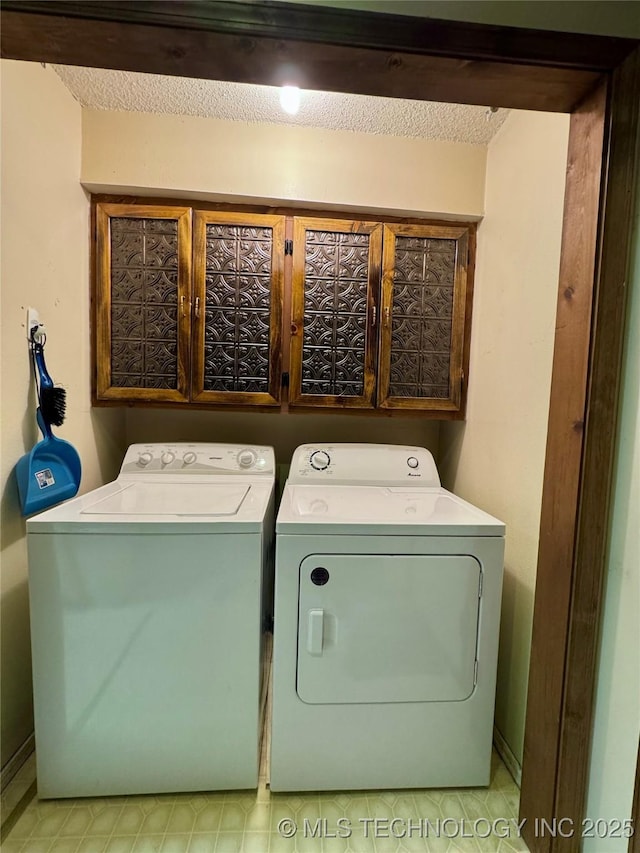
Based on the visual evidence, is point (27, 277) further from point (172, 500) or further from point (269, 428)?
point (269, 428)

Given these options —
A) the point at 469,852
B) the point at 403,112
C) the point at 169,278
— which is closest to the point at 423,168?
the point at 403,112

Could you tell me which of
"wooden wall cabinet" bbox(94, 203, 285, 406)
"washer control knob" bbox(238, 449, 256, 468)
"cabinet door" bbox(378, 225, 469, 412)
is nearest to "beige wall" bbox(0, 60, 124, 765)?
"wooden wall cabinet" bbox(94, 203, 285, 406)

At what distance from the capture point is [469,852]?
1.04 metres

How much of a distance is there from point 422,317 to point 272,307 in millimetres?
709

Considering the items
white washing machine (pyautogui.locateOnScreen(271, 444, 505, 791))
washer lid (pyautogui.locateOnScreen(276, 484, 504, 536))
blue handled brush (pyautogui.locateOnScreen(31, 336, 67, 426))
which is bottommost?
white washing machine (pyautogui.locateOnScreen(271, 444, 505, 791))

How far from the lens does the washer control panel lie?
Answer: 170 centimetres

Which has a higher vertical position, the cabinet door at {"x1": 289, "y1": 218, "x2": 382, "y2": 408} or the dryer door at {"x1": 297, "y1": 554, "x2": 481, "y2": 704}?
the cabinet door at {"x1": 289, "y1": 218, "x2": 382, "y2": 408}

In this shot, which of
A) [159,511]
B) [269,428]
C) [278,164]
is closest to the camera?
[159,511]

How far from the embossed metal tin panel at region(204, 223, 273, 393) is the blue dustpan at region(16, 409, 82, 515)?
62 centimetres

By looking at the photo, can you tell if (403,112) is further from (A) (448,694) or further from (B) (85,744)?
(B) (85,744)

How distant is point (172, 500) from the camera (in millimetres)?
1333

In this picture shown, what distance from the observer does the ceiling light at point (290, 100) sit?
1355 mm

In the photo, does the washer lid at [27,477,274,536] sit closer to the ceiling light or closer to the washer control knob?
the washer control knob

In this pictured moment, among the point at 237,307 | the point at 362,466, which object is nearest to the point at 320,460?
the point at 362,466
